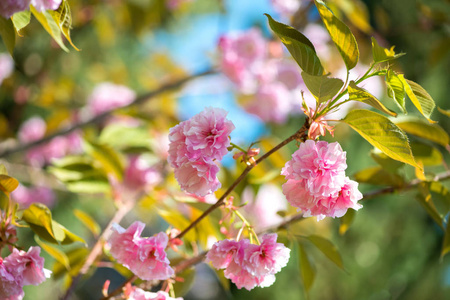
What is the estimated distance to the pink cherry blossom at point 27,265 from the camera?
1.58ft

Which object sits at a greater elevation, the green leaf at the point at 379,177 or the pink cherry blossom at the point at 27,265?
the pink cherry blossom at the point at 27,265

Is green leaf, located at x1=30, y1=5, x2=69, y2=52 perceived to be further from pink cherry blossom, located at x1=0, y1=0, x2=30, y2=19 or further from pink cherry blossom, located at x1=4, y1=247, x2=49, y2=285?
pink cherry blossom, located at x1=4, y1=247, x2=49, y2=285

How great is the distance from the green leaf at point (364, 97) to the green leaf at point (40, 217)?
0.37 meters

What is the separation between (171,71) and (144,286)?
1.83 meters

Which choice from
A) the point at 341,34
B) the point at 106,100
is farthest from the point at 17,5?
the point at 106,100

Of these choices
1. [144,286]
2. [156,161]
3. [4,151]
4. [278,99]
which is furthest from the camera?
[278,99]

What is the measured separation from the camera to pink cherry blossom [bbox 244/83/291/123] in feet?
4.80

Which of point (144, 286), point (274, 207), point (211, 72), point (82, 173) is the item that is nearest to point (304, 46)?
point (144, 286)

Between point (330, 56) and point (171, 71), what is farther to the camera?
point (171, 71)

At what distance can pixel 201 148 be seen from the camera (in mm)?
428

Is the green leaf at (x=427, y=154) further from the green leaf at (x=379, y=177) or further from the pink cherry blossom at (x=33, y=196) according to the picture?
the pink cherry blossom at (x=33, y=196)

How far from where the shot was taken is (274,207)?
1.63 metres

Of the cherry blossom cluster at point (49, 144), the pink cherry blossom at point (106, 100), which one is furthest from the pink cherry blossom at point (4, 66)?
the pink cherry blossom at point (106, 100)

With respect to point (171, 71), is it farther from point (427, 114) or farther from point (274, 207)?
point (427, 114)
